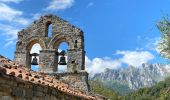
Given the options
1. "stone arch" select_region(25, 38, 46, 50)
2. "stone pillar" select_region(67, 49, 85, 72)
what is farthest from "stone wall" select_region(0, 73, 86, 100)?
"stone arch" select_region(25, 38, 46, 50)

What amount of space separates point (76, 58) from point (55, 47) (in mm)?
1031

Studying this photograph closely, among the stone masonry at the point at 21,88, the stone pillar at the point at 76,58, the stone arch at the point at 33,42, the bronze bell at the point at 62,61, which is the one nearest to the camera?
the stone masonry at the point at 21,88

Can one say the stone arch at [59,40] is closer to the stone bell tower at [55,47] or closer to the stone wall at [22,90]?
the stone bell tower at [55,47]

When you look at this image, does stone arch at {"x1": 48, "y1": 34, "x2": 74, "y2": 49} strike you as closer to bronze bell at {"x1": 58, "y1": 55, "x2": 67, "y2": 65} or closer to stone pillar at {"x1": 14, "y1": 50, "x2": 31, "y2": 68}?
bronze bell at {"x1": 58, "y1": 55, "x2": 67, "y2": 65}

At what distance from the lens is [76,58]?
15688 millimetres

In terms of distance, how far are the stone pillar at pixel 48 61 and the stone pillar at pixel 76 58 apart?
53cm

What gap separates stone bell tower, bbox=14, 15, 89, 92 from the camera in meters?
15.7

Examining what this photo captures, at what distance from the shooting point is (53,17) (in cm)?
1639

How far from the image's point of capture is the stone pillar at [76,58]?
15620mm

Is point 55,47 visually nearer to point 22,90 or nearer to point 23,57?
point 23,57

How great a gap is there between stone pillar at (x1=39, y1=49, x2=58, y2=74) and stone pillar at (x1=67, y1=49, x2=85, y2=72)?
53 cm

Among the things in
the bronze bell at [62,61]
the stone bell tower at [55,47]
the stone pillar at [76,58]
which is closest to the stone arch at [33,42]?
the stone bell tower at [55,47]

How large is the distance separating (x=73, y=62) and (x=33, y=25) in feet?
7.72

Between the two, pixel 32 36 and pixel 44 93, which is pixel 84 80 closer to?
pixel 32 36
